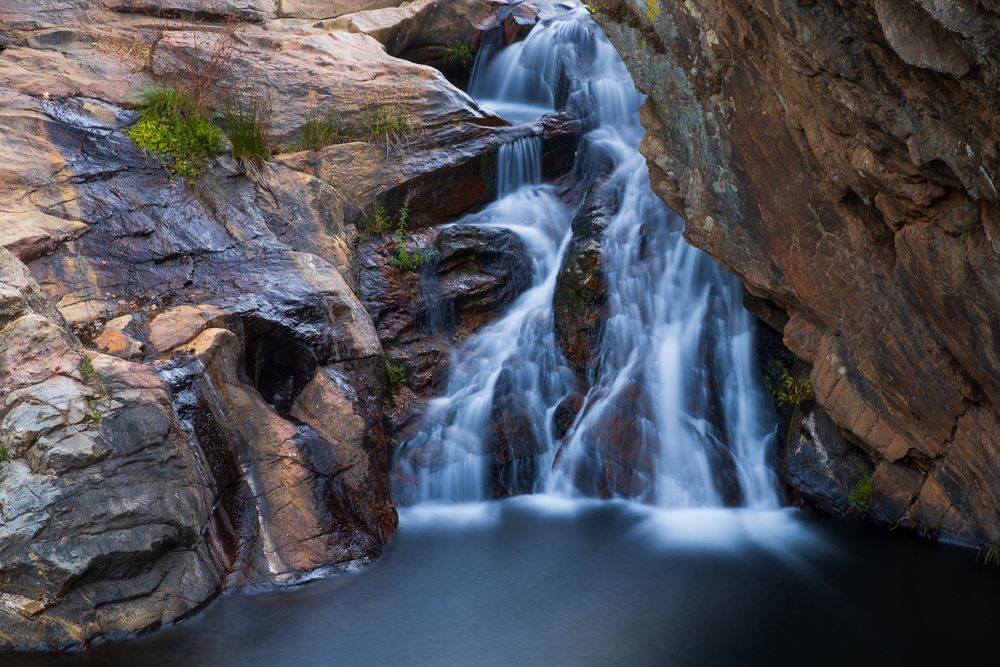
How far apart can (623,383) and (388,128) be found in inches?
160

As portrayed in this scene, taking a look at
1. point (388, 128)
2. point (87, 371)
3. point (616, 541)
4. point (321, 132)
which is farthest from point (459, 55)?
point (87, 371)

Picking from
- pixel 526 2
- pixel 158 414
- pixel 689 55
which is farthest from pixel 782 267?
pixel 526 2

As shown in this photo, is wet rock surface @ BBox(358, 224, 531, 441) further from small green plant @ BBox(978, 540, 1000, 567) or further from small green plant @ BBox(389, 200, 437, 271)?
small green plant @ BBox(978, 540, 1000, 567)

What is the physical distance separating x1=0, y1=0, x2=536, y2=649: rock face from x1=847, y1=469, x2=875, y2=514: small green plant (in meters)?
4.02

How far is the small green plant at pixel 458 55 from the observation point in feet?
43.1

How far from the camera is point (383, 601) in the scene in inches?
253

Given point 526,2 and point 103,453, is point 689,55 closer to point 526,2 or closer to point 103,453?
point 103,453

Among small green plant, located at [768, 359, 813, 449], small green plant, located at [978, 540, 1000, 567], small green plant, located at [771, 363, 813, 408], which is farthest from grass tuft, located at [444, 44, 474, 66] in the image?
small green plant, located at [978, 540, 1000, 567]

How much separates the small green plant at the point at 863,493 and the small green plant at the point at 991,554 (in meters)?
1.00

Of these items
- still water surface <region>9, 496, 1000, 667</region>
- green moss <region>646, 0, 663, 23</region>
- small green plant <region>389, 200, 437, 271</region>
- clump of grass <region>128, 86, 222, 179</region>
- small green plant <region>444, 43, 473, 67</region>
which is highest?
green moss <region>646, 0, 663, 23</region>

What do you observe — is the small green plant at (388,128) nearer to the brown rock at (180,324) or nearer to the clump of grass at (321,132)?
the clump of grass at (321,132)

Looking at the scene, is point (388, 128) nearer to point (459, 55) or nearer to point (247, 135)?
point (247, 135)

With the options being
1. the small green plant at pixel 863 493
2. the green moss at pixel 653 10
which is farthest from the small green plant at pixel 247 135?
the small green plant at pixel 863 493

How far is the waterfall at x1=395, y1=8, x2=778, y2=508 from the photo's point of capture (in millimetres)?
8328
